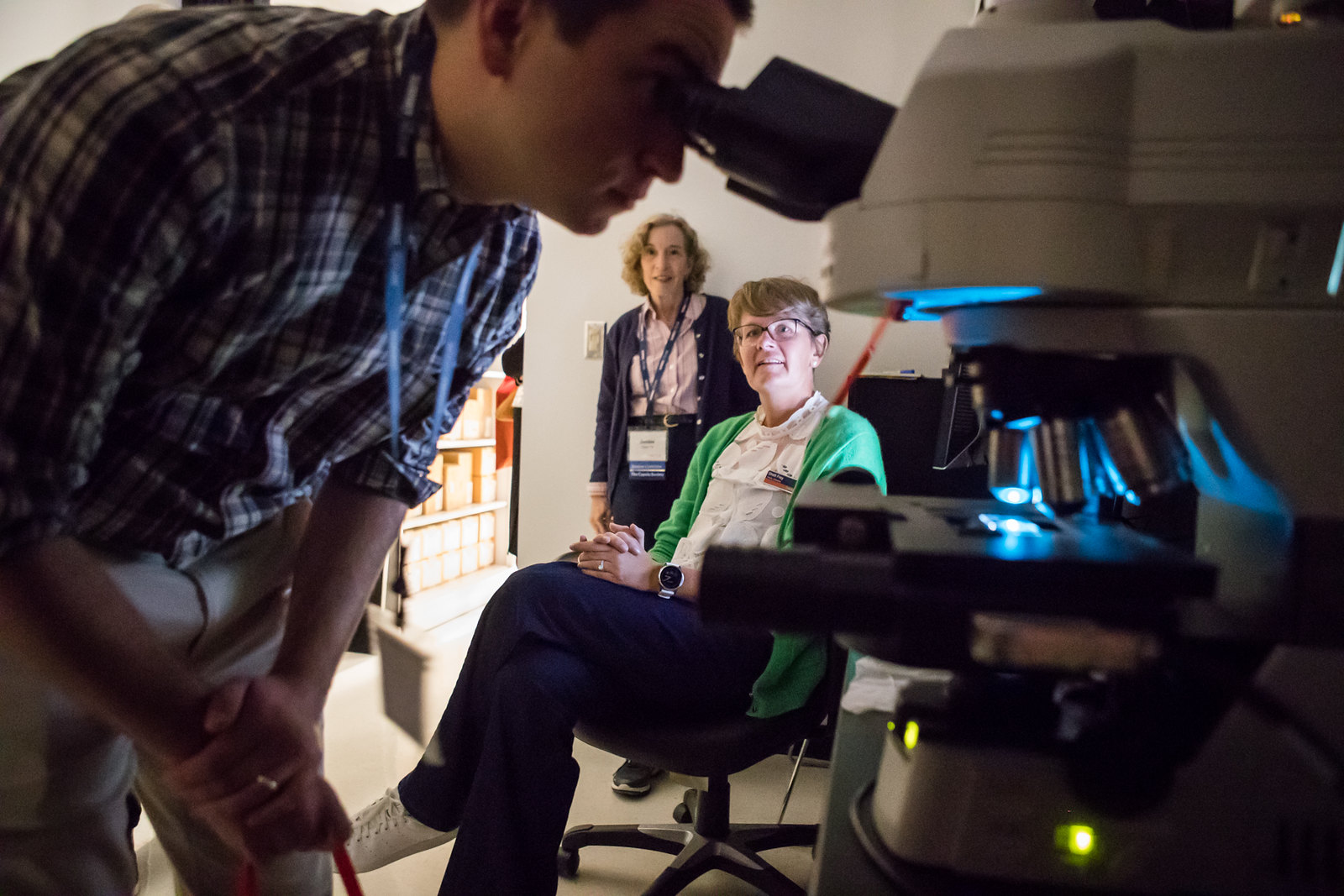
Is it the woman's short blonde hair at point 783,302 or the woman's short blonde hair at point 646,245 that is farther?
the woman's short blonde hair at point 646,245

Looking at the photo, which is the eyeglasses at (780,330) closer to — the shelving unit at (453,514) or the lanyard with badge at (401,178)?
the lanyard with badge at (401,178)

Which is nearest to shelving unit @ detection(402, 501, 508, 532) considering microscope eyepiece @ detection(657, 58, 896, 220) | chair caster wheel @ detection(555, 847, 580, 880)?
chair caster wheel @ detection(555, 847, 580, 880)

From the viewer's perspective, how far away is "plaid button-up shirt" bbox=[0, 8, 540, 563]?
452 millimetres

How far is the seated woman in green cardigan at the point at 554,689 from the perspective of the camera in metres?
1.19

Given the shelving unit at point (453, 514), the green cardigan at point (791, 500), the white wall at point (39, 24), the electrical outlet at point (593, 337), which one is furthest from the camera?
the shelving unit at point (453, 514)

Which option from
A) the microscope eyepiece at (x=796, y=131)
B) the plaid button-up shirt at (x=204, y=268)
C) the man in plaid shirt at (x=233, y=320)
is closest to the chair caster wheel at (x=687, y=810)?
the man in plaid shirt at (x=233, y=320)

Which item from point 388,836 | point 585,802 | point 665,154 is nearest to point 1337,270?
point 665,154

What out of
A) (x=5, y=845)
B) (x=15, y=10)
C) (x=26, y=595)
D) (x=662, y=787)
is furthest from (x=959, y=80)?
(x=15, y=10)

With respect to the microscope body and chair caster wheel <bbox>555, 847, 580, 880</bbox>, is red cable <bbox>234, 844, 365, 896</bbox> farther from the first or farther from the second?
chair caster wheel <bbox>555, 847, 580, 880</bbox>

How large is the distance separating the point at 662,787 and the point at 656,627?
98 cm

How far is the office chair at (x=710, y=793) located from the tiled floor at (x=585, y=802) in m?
0.08

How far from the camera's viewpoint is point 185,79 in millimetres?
481

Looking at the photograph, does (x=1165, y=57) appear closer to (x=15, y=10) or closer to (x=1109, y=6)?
(x=1109, y=6)

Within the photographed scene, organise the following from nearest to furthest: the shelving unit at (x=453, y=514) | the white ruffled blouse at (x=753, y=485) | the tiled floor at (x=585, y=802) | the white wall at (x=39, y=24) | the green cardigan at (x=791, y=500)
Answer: the green cardigan at (x=791, y=500) → the tiled floor at (x=585, y=802) → the white ruffled blouse at (x=753, y=485) → the white wall at (x=39, y=24) → the shelving unit at (x=453, y=514)
